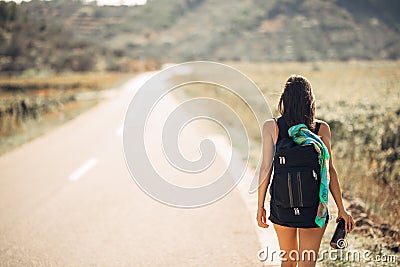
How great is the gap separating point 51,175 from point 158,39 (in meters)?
103

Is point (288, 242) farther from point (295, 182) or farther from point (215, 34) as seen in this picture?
point (215, 34)

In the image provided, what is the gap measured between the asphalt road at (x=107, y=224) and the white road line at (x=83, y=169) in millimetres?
19

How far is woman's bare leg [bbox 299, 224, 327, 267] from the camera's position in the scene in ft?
10.6

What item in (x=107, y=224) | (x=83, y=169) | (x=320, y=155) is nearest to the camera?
(x=320, y=155)

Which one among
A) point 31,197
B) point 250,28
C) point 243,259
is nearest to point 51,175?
point 31,197

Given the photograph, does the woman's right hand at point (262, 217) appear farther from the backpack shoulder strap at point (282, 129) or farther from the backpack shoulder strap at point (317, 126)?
the backpack shoulder strap at point (317, 126)

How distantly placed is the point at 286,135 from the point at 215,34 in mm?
107981

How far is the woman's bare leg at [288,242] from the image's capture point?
10.9 ft

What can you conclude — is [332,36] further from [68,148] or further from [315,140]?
[315,140]

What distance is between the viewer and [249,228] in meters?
5.94

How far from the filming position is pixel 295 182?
313cm

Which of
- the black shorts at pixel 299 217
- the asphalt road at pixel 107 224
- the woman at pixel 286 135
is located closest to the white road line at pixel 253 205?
the asphalt road at pixel 107 224

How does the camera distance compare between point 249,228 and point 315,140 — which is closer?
point 315,140

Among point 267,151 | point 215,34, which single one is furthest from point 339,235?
point 215,34
